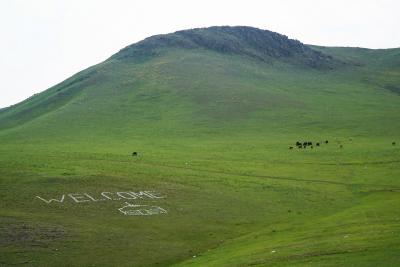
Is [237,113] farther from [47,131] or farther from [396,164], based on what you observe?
[396,164]

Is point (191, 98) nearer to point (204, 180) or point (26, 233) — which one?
point (204, 180)

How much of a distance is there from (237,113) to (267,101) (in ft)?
47.1

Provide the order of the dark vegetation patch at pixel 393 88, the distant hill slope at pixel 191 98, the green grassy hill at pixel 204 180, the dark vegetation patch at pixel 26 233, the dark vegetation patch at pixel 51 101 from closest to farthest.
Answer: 1. the green grassy hill at pixel 204 180
2. the dark vegetation patch at pixel 26 233
3. the distant hill slope at pixel 191 98
4. the dark vegetation patch at pixel 51 101
5. the dark vegetation patch at pixel 393 88

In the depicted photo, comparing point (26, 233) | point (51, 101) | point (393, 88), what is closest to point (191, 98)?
point (51, 101)

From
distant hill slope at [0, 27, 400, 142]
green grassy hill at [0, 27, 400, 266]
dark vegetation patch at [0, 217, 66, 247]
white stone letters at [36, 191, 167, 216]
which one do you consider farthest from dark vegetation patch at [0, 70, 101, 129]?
dark vegetation patch at [0, 217, 66, 247]

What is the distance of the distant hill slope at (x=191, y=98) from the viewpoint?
421 ft

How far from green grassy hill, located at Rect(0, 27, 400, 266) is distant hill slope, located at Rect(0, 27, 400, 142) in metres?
0.76

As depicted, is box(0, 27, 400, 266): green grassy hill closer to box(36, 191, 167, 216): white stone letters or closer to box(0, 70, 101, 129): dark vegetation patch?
box(36, 191, 167, 216): white stone letters

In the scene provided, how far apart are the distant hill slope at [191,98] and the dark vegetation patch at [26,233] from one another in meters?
71.8

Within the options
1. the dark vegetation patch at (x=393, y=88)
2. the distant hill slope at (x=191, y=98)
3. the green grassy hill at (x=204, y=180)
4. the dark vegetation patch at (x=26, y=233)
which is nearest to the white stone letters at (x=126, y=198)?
the green grassy hill at (x=204, y=180)

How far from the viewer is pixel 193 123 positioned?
5000 inches

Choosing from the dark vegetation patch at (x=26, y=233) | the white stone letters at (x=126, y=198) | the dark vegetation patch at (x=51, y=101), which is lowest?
the dark vegetation patch at (x=26, y=233)

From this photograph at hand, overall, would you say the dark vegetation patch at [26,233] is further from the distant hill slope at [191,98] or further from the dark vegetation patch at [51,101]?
the dark vegetation patch at [51,101]

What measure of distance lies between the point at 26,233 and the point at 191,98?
108300 millimetres
